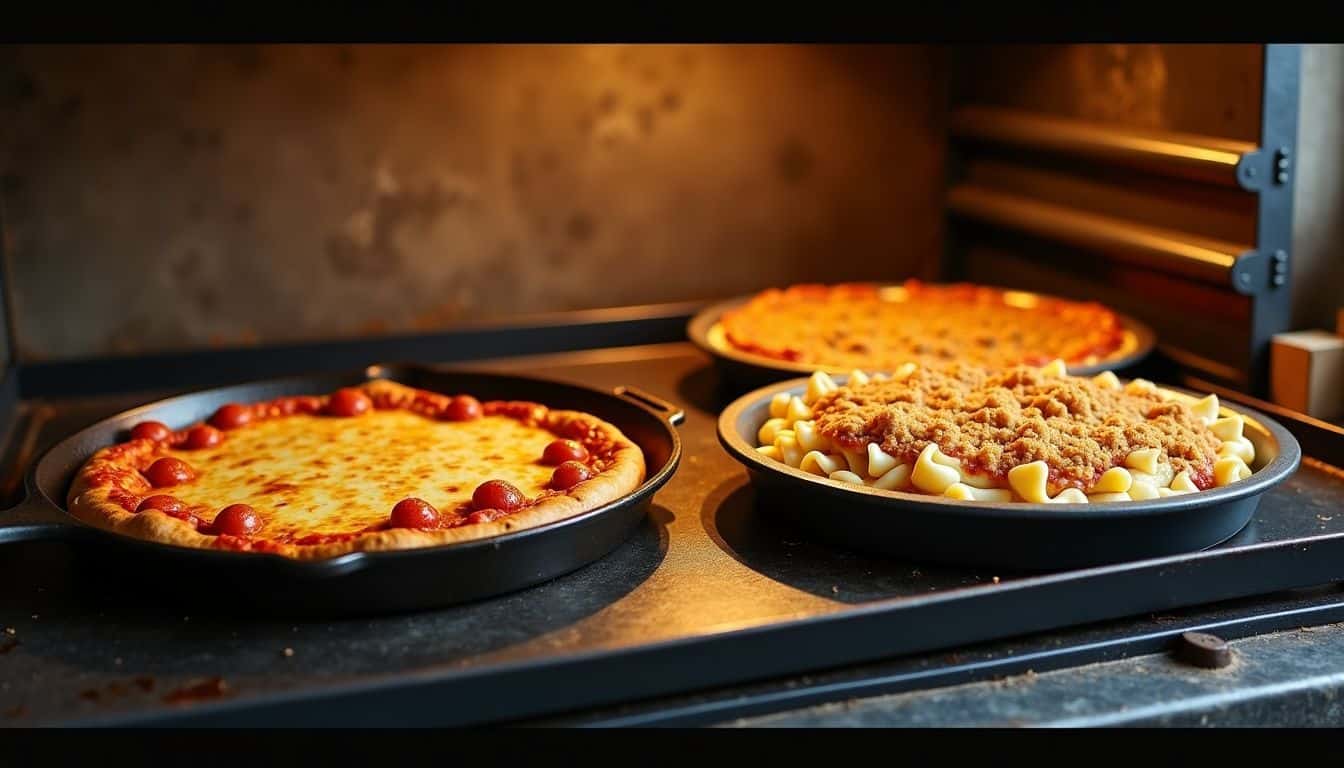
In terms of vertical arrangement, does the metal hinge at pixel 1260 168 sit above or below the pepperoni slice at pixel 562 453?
above

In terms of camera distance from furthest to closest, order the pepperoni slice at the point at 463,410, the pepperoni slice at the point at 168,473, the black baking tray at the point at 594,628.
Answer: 1. the pepperoni slice at the point at 463,410
2. the pepperoni slice at the point at 168,473
3. the black baking tray at the point at 594,628

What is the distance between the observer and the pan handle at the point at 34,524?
5.95ft

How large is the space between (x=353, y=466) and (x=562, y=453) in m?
0.34

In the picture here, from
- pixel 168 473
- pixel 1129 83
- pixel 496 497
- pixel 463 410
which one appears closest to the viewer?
pixel 496 497

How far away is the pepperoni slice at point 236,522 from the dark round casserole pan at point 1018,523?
69 cm

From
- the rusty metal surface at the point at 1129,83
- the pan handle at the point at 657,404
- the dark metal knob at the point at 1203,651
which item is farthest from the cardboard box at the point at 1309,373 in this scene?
the pan handle at the point at 657,404

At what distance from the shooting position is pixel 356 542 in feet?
5.79

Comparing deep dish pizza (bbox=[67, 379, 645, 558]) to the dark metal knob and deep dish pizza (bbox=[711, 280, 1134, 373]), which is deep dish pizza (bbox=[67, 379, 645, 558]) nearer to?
deep dish pizza (bbox=[711, 280, 1134, 373])

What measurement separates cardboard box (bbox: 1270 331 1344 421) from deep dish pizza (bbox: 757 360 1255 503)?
41 centimetres

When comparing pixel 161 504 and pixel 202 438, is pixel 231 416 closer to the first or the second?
pixel 202 438

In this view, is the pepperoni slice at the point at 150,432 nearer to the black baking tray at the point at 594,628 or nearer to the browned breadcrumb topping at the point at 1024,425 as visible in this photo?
the black baking tray at the point at 594,628

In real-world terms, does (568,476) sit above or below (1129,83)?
below

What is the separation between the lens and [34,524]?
6.02 ft

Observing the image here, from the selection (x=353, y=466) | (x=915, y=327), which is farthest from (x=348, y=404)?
(x=915, y=327)
